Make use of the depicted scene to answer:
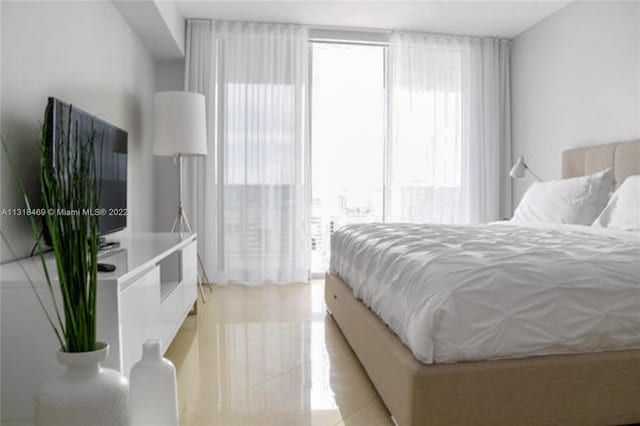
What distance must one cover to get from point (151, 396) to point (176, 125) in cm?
312

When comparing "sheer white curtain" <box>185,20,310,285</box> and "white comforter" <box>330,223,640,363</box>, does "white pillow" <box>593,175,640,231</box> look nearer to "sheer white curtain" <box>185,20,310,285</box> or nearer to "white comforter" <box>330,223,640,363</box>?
"white comforter" <box>330,223,640,363</box>

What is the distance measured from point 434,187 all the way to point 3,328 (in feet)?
13.5

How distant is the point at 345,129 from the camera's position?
527 cm

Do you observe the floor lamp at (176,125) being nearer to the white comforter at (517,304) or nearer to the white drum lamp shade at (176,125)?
the white drum lamp shade at (176,125)

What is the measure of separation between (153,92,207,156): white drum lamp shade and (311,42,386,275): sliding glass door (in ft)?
4.63

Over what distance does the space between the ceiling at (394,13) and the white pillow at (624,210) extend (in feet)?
7.08

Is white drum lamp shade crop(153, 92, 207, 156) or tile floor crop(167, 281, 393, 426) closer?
tile floor crop(167, 281, 393, 426)

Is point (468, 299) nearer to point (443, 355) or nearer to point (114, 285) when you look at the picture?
point (443, 355)

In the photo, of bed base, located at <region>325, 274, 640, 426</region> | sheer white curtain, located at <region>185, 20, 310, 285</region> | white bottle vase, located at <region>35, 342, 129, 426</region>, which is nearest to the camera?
white bottle vase, located at <region>35, 342, 129, 426</region>

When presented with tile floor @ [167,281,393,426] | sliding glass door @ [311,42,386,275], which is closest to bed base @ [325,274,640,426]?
tile floor @ [167,281,393,426]

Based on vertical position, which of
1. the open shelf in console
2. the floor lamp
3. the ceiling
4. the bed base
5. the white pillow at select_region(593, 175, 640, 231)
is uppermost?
the ceiling

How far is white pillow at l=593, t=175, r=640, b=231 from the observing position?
2.57 metres

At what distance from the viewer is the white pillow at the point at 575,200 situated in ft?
10.0

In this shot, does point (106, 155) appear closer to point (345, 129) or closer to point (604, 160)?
point (345, 129)
